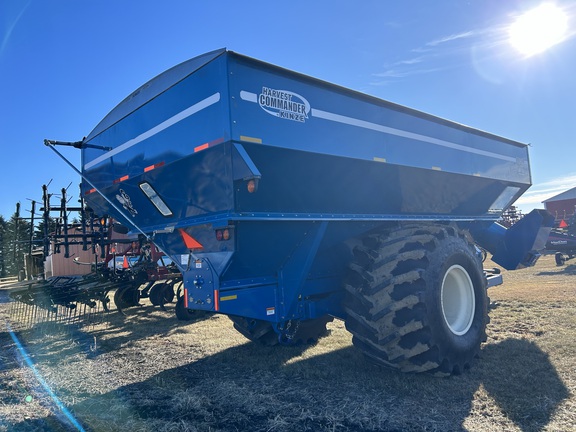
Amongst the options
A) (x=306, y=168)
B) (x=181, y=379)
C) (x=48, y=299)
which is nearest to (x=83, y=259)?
(x=48, y=299)

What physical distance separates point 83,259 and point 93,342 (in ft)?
61.5

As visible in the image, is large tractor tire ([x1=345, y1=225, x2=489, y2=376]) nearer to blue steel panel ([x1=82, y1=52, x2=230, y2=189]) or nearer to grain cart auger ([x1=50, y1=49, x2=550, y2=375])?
grain cart auger ([x1=50, y1=49, x2=550, y2=375])

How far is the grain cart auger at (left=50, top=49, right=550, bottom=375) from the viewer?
12.4ft

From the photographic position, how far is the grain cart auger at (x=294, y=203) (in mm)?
3773

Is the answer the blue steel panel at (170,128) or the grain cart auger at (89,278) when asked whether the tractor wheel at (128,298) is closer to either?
the grain cart auger at (89,278)

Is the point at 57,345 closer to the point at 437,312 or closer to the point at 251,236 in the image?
the point at 251,236

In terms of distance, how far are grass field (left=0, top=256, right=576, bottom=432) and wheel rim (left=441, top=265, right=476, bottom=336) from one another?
47 cm

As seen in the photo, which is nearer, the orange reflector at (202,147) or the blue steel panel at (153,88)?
the orange reflector at (202,147)

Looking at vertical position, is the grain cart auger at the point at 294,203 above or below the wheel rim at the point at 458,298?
above

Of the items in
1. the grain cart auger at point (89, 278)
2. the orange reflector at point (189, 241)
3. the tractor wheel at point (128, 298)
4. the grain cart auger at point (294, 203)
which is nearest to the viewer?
the grain cart auger at point (294, 203)

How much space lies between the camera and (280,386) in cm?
445

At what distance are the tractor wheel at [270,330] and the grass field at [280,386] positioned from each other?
5.9 inches

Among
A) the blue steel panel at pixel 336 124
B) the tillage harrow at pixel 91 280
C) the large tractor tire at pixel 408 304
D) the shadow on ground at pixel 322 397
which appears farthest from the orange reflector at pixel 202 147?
the tillage harrow at pixel 91 280

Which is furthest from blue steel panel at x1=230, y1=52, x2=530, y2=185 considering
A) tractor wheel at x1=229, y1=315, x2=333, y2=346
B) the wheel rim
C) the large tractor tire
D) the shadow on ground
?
tractor wheel at x1=229, y1=315, x2=333, y2=346
